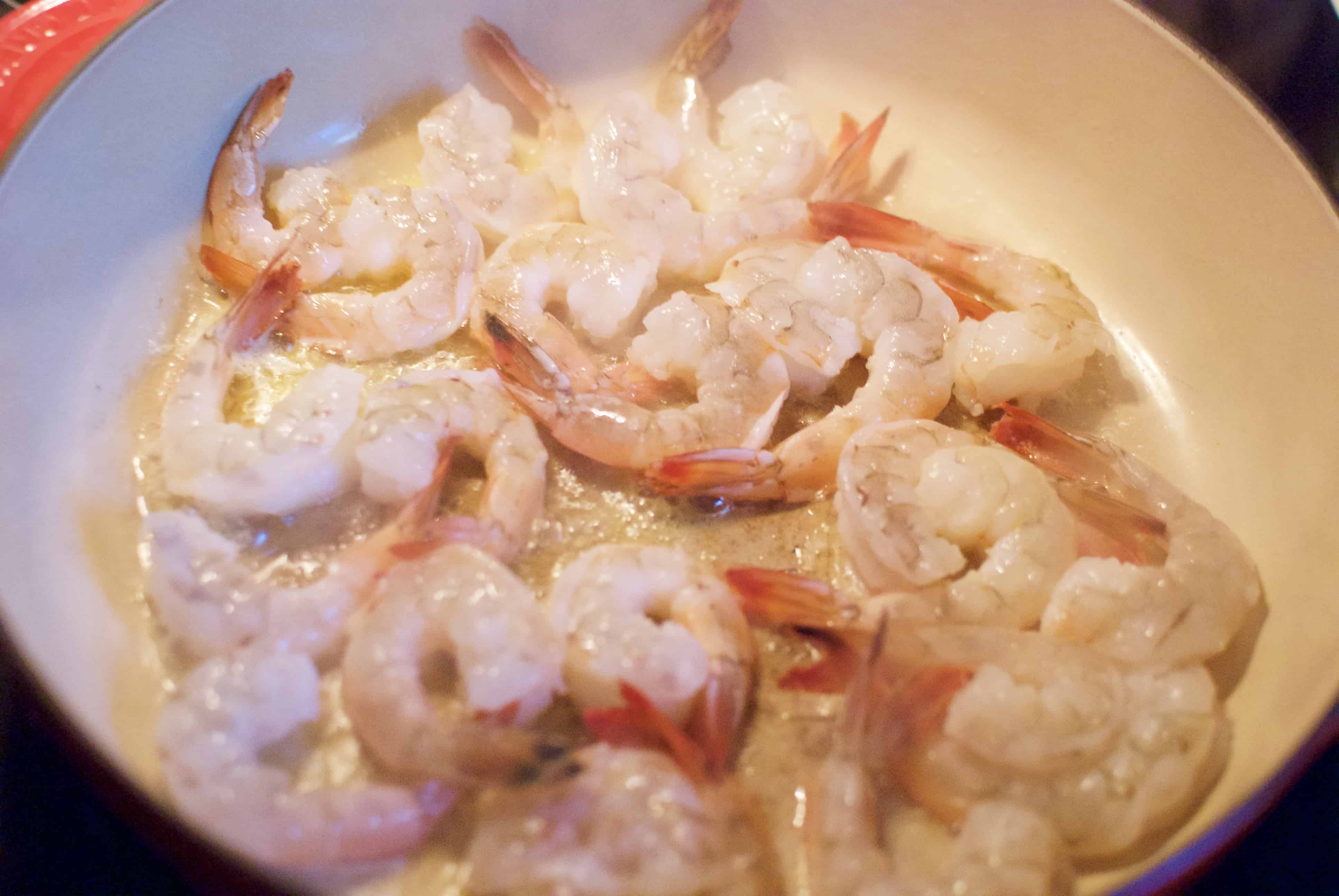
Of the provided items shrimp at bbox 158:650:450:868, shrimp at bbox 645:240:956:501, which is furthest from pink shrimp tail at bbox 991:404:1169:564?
shrimp at bbox 158:650:450:868

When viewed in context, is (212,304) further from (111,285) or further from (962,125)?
(962,125)

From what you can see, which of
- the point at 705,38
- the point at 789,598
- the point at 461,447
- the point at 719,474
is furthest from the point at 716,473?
the point at 705,38

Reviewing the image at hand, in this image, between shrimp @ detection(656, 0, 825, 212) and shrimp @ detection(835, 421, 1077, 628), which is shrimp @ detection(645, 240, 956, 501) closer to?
shrimp @ detection(835, 421, 1077, 628)

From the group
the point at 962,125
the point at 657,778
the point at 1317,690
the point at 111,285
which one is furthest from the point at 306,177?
the point at 1317,690

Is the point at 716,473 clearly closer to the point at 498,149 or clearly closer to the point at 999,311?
the point at 999,311

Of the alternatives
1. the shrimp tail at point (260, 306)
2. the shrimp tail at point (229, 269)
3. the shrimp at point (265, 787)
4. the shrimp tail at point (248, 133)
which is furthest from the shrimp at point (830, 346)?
the shrimp tail at point (248, 133)
